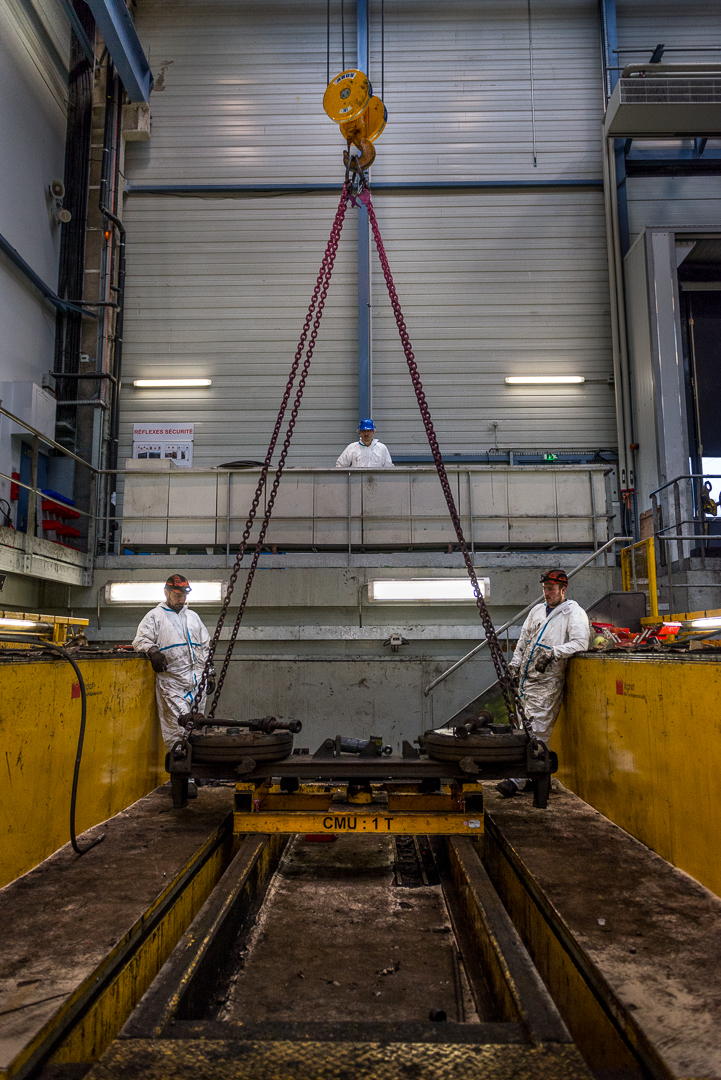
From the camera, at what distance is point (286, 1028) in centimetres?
196

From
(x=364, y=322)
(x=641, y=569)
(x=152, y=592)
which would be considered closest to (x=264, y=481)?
(x=152, y=592)

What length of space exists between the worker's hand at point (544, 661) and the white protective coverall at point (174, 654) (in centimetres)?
260

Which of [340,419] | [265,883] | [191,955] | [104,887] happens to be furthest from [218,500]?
[191,955]

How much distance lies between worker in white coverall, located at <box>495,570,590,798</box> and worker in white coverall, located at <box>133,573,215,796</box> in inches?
96.1

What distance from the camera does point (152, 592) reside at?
8344 mm

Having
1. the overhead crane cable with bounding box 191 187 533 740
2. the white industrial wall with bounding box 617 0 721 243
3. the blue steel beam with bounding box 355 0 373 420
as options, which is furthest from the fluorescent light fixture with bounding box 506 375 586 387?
the overhead crane cable with bounding box 191 187 533 740

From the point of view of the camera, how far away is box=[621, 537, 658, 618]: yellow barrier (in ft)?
23.4

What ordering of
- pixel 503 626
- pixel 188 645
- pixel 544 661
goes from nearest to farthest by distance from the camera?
pixel 544 661
pixel 188 645
pixel 503 626

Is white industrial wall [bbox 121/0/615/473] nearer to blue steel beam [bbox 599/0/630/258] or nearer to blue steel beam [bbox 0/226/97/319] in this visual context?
blue steel beam [bbox 599/0/630/258]

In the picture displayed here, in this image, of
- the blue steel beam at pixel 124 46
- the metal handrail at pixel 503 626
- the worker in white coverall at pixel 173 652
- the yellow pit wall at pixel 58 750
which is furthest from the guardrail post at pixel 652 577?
the blue steel beam at pixel 124 46

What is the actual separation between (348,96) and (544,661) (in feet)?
14.7

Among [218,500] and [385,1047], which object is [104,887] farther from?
[218,500]

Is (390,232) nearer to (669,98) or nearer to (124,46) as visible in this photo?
(669,98)

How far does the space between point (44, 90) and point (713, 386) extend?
11.4 meters
